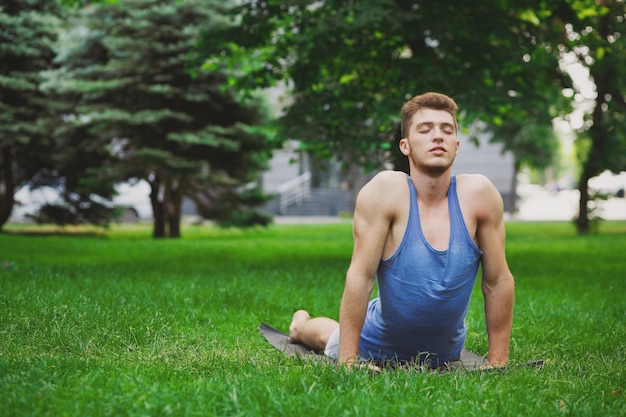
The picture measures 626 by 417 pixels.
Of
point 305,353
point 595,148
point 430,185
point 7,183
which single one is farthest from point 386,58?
point 595,148

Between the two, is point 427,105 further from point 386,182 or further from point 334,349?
point 334,349

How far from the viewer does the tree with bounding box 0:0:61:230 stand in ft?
59.2

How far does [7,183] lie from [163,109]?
203 inches

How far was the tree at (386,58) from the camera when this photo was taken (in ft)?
31.9

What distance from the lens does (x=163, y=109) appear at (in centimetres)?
1761

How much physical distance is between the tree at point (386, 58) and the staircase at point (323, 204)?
78.8ft

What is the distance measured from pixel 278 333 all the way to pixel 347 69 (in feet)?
23.3

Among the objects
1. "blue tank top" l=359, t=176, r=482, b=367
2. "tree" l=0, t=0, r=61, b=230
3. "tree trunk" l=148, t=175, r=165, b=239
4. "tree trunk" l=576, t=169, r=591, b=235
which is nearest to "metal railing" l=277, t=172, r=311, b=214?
"tree trunk" l=148, t=175, r=165, b=239

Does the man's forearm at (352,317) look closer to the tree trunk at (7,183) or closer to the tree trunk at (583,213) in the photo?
the tree trunk at (7,183)

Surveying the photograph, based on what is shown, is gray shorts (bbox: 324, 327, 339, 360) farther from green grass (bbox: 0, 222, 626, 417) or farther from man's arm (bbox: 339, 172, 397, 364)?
man's arm (bbox: 339, 172, 397, 364)

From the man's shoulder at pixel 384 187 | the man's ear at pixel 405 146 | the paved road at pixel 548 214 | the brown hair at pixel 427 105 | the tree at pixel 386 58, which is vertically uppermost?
the tree at pixel 386 58

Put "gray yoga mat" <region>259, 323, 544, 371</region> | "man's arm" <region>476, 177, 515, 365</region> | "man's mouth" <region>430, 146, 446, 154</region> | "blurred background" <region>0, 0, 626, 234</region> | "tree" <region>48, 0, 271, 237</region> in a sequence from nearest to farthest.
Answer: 1. "man's mouth" <region>430, 146, 446, 154</region>
2. "man's arm" <region>476, 177, 515, 365</region>
3. "gray yoga mat" <region>259, 323, 544, 371</region>
4. "blurred background" <region>0, 0, 626, 234</region>
5. "tree" <region>48, 0, 271, 237</region>

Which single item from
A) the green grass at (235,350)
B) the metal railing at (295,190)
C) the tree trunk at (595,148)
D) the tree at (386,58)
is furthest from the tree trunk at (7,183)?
the metal railing at (295,190)

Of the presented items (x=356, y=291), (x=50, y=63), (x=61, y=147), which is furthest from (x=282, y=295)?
(x=50, y=63)
